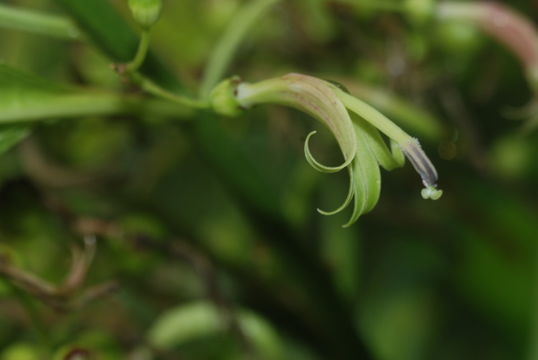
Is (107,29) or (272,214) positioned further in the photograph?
(272,214)

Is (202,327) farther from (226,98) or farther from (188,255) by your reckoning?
(226,98)

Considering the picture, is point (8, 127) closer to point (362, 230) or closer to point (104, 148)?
point (104, 148)

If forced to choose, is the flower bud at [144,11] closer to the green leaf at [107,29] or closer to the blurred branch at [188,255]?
the green leaf at [107,29]

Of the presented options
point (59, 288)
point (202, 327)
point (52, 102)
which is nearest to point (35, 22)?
Result: point (52, 102)

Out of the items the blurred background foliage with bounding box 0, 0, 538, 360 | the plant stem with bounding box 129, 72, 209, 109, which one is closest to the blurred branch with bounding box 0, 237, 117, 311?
the blurred background foliage with bounding box 0, 0, 538, 360

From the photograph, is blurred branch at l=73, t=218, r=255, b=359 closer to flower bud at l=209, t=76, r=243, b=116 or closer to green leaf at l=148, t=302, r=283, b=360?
green leaf at l=148, t=302, r=283, b=360

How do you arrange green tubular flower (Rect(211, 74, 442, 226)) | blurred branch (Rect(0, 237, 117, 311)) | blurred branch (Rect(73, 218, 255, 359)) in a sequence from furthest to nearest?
blurred branch (Rect(73, 218, 255, 359)) → blurred branch (Rect(0, 237, 117, 311)) → green tubular flower (Rect(211, 74, 442, 226))

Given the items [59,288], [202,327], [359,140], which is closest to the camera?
[359,140]
